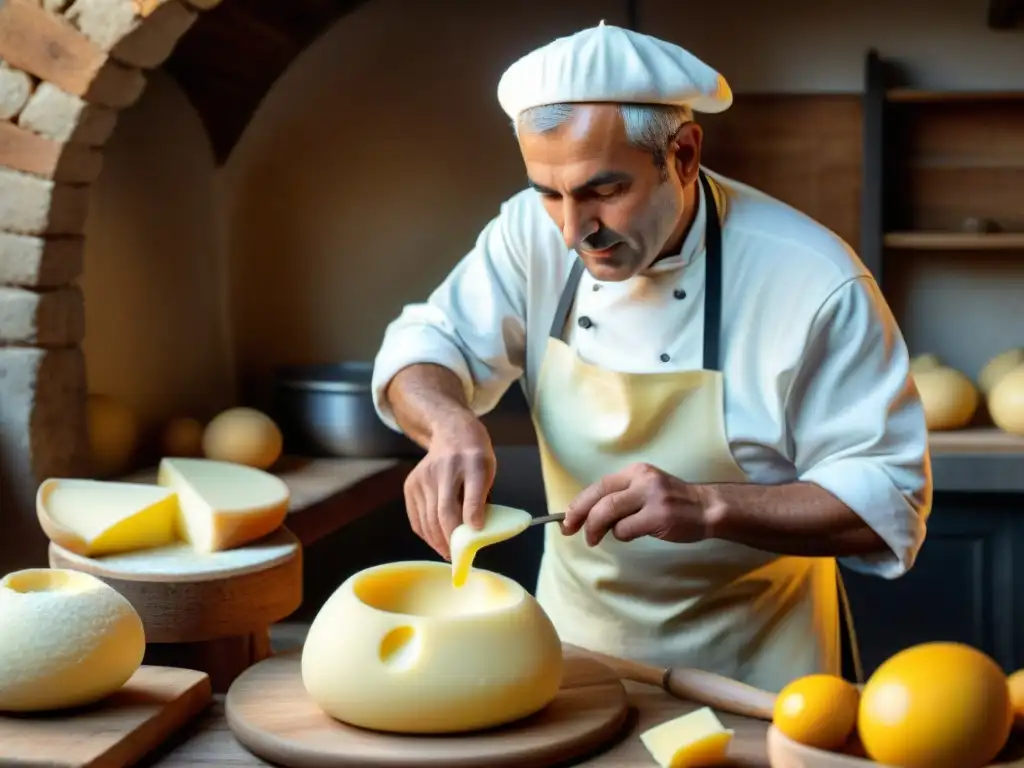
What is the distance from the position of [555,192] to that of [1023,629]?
2.06 metres

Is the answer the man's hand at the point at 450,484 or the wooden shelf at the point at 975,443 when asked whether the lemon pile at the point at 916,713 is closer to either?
the man's hand at the point at 450,484

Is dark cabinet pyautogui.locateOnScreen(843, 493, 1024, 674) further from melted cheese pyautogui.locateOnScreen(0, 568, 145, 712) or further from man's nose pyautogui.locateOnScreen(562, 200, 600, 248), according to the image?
melted cheese pyautogui.locateOnScreen(0, 568, 145, 712)

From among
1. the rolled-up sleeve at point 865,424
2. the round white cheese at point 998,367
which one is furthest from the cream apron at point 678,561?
A: the round white cheese at point 998,367

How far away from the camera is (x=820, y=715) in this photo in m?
1.11

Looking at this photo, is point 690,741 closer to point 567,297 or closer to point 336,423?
point 567,297

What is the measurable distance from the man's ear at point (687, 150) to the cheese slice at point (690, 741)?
743 mm

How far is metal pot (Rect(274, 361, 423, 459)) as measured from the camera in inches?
124

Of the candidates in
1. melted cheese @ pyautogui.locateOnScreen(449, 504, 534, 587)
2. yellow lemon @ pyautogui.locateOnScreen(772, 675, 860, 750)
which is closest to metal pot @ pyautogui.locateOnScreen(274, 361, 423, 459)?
melted cheese @ pyautogui.locateOnScreen(449, 504, 534, 587)

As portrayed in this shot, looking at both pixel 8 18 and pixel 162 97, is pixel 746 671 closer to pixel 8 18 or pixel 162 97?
pixel 8 18

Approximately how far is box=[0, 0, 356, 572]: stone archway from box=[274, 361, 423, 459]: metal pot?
2.27 feet

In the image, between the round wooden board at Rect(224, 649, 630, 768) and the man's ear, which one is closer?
the round wooden board at Rect(224, 649, 630, 768)

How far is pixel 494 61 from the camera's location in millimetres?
3561

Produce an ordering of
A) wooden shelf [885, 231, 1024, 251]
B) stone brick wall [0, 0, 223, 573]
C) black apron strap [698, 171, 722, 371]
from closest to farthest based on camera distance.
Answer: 1. black apron strap [698, 171, 722, 371]
2. stone brick wall [0, 0, 223, 573]
3. wooden shelf [885, 231, 1024, 251]

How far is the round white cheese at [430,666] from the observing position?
129cm
